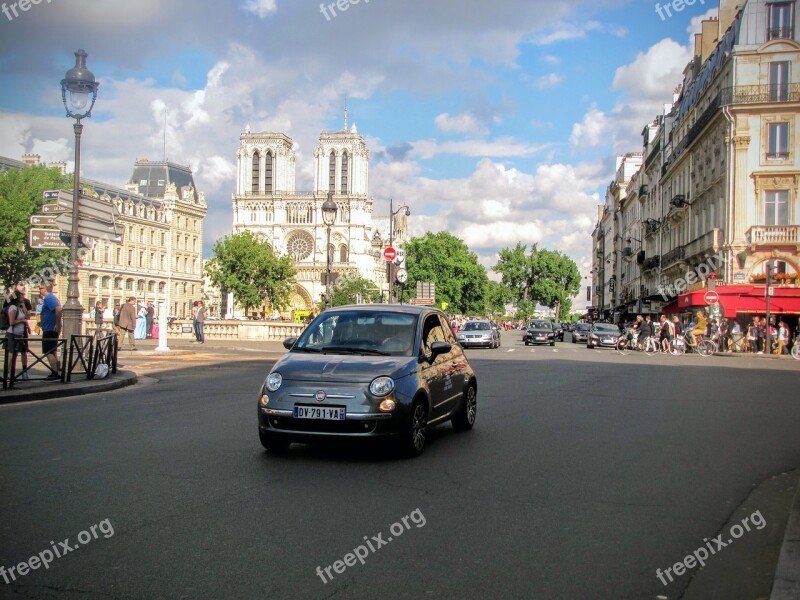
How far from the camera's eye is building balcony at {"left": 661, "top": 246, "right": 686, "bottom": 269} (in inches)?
2134

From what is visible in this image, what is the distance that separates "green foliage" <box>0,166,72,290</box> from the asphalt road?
1882 inches

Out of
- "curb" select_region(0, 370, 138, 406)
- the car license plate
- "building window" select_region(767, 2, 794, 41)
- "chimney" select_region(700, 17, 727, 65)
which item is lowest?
"curb" select_region(0, 370, 138, 406)

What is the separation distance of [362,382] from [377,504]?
1.82m

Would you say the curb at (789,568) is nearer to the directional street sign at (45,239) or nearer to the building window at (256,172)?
the directional street sign at (45,239)

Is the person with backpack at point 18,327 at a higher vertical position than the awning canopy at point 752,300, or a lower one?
lower

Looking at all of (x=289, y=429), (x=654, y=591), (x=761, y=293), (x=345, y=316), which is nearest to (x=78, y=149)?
(x=345, y=316)

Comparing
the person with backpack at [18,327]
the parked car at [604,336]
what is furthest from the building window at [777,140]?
the person with backpack at [18,327]

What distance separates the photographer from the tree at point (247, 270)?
97.8 meters

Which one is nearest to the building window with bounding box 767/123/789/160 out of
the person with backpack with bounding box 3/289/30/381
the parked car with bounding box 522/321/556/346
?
the parked car with bounding box 522/321/556/346

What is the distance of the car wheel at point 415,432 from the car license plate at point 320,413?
0.69 m

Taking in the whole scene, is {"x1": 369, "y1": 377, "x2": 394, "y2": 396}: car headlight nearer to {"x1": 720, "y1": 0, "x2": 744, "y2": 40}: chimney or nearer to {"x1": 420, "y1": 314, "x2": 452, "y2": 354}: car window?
{"x1": 420, "y1": 314, "x2": 452, "y2": 354}: car window

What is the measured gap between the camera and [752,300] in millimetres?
39500

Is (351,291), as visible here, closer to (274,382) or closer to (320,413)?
(274,382)

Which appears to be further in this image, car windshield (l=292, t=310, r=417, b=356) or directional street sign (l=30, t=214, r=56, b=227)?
directional street sign (l=30, t=214, r=56, b=227)
